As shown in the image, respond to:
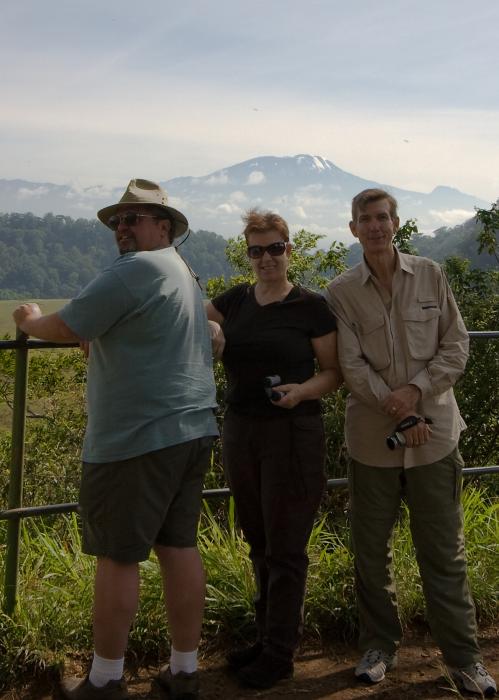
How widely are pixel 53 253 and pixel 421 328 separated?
11270 cm

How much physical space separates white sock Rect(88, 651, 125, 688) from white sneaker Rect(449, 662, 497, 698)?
117 cm

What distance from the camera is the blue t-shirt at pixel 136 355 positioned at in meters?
2.40

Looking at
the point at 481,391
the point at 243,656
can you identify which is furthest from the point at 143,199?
the point at 481,391

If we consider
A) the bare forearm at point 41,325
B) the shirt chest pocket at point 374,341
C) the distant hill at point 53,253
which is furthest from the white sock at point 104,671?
the distant hill at point 53,253

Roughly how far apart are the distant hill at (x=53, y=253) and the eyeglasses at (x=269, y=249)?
81100 millimetres

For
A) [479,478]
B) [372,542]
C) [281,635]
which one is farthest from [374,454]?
[479,478]

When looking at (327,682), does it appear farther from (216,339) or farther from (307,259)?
(307,259)

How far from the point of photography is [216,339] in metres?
2.79

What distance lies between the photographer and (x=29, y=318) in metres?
2.58

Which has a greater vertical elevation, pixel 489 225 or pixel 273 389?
pixel 489 225

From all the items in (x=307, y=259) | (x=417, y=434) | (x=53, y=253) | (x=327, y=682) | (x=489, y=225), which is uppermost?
(x=53, y=253)

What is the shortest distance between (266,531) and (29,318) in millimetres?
1073

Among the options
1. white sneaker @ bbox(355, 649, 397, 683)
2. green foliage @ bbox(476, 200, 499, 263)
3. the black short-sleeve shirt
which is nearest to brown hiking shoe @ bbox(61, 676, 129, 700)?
white sneaker @ bbox(355, 649, 397, 683)

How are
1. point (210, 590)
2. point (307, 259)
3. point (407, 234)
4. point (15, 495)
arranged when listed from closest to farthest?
point (15, 495) → point (210, 590) → point (407, 234) → point (307, 259)
